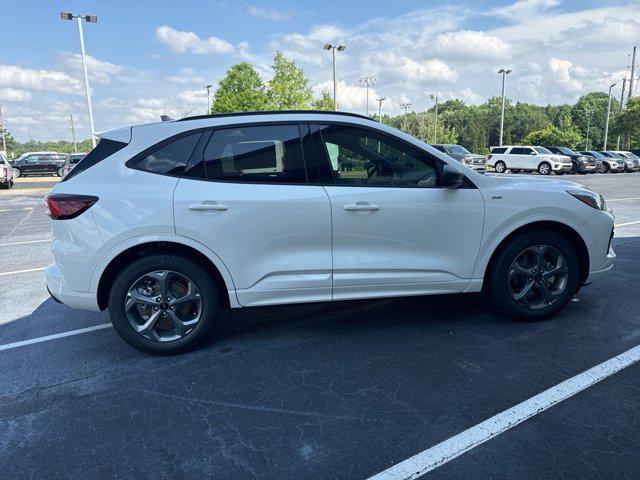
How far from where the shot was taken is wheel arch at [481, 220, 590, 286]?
12.6ft

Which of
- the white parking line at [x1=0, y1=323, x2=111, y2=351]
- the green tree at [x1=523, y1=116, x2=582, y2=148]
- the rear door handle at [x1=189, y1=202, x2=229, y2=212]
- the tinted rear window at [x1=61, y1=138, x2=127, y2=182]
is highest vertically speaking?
the green tree at [x1=523, y1=116, x2=582, y2=148]

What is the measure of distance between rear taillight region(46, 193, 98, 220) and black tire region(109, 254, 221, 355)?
0.51 meters

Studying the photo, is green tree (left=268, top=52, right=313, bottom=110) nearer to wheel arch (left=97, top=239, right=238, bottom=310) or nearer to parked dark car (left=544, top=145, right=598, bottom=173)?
parked dark car (left=544, top=145, right=598, bottom=173)

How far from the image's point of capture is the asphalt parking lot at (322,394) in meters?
2.30

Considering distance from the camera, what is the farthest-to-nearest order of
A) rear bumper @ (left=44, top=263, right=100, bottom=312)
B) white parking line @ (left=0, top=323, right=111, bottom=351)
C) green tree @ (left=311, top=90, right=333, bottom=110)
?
green tree @ (left=311, top=90, right=333, bottom=110) < white parking line @ (left=0, top=323, right=111, bottom=351) < rear bumper @ (left=44, top=263, right=100, bottom=312)

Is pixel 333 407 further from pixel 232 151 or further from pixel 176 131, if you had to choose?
pixel 176 131

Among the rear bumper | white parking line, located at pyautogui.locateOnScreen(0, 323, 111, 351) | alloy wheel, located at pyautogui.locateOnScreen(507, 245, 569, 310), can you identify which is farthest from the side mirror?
white parking line, located at pyautogui.locateOnScreen(0, 323, 111, 351)

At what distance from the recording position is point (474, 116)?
11075 centimetres

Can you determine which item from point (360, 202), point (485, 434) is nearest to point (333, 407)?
point (485, 434)

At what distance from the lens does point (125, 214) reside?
128 inches

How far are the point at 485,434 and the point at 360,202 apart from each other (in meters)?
1.75

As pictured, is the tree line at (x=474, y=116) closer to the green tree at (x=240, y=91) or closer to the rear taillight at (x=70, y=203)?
the green tree at (x=240, y=91)

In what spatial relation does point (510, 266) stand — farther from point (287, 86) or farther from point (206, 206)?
point (287, 86)

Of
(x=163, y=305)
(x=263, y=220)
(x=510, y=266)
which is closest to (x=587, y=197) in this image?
(x=510, y=266)
